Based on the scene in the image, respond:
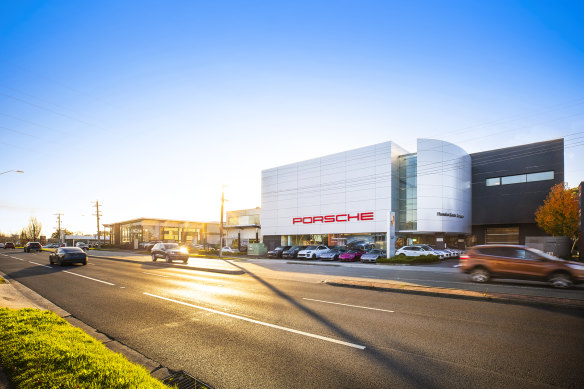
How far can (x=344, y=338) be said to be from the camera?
5.99 metres

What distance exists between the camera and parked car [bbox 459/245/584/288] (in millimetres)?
12125

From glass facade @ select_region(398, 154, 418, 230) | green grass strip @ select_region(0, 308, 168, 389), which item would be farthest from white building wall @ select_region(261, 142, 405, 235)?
green grass strip @ select_region(0, 308, 168, 389)

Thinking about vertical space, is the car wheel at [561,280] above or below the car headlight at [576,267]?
below

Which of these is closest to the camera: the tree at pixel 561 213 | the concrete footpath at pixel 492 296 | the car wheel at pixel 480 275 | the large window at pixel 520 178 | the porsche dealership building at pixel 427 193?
the concrete footpath at pixel 492 296

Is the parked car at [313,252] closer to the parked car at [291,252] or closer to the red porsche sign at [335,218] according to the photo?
the parked car at [291,252]

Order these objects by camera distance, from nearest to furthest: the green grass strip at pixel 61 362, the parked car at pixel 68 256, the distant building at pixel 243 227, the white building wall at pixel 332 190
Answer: the green grass strip at pixel 61 362 → the parked car at pixel 68 256 → the white building wall at pixel 332 190 → the distant building at pixel 243 227

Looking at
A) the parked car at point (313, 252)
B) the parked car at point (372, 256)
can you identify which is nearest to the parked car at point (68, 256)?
the parked car at point (313, 252)

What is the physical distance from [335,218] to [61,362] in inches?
1706

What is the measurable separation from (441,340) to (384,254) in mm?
27313

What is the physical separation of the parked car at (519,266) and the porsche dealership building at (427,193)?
2670 cm

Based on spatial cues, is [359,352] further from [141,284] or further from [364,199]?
[364,199]

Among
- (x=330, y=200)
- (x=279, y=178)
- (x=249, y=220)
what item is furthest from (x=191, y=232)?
(x=330, y=200)

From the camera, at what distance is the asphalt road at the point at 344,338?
4.38 m

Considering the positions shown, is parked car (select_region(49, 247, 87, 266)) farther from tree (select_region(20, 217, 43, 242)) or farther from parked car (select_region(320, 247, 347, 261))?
tree (select_region(20, 217, 43, 242))
